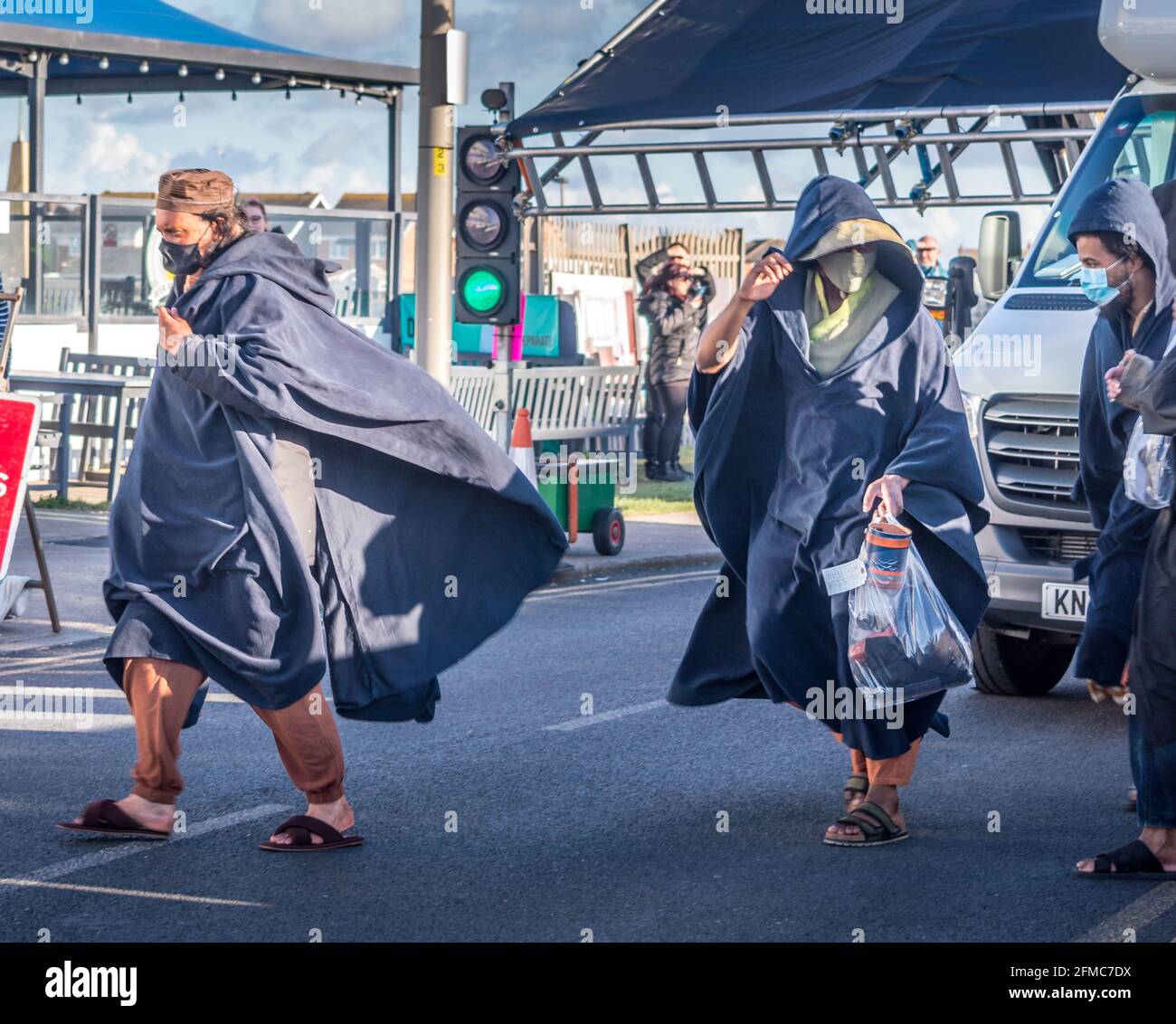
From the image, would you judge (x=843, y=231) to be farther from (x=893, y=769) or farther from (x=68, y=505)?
(x=68, y=505)

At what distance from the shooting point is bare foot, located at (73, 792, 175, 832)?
5918mm

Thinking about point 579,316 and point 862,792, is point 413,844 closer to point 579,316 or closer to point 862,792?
point 862,792

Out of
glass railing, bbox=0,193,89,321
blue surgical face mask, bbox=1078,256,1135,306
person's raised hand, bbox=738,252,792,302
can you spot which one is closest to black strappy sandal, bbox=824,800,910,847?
person's raised hand, bbox=738,252,792,302

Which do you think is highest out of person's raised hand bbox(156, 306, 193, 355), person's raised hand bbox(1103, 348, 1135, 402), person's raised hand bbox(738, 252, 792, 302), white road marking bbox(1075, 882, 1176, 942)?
person's raised hand bbox(738, 252, 792, 302)

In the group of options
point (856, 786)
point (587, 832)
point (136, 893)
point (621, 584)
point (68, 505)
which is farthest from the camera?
point (68, 505)

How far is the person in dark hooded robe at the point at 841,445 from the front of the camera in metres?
6.04

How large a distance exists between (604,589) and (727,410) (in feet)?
19.7

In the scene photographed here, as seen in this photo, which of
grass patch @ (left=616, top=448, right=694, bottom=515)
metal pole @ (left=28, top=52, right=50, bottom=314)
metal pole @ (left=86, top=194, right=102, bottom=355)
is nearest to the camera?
grass patch @ (left=616, top=448, right=694, bottom=515)

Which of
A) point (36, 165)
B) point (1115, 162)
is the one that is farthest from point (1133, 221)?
point (36, 165)

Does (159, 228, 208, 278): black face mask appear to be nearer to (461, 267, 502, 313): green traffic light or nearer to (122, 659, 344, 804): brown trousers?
(122, 659, 344, 804): brown trousers

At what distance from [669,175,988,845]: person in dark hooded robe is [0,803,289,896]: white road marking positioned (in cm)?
165

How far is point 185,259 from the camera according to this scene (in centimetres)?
593

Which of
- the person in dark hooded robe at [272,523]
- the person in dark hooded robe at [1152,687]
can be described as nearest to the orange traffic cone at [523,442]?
the person in dark hooded robe at [272,523]

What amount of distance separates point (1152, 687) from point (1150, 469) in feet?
1.95
